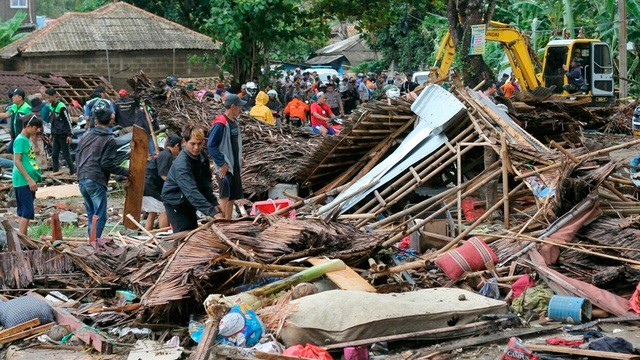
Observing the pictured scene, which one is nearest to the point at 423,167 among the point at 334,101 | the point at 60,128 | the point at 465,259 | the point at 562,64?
the point at 465,259

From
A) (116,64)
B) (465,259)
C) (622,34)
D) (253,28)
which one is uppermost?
(253,28)

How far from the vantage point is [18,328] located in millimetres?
8203

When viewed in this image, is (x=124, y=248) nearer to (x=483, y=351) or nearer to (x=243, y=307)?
(x=243, y=307)

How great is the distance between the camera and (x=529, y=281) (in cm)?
880

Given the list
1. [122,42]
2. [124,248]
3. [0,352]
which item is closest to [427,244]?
[124,248]

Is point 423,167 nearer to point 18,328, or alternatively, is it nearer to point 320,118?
point 18,328

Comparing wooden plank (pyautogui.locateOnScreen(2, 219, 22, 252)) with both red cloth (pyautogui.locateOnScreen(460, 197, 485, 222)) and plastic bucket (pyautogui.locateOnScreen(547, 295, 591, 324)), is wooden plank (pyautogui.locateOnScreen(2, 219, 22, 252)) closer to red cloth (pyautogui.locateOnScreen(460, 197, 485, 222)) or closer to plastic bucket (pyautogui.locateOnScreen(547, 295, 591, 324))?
red cloth (pyautogui.locateOnScreen(460, 197, 485, 222))

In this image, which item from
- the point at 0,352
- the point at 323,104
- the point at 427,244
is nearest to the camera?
the point at 0,352

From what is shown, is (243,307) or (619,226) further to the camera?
(619,226)

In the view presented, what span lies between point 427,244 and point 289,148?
4.94 m

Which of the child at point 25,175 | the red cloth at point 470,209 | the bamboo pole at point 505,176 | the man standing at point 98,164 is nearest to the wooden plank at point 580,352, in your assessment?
the bamboo pole at point 505,176

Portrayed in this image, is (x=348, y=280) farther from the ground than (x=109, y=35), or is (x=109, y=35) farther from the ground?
(x=109, y=35)

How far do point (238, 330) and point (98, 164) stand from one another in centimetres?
457

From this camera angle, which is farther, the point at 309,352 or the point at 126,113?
the point at 126,113
